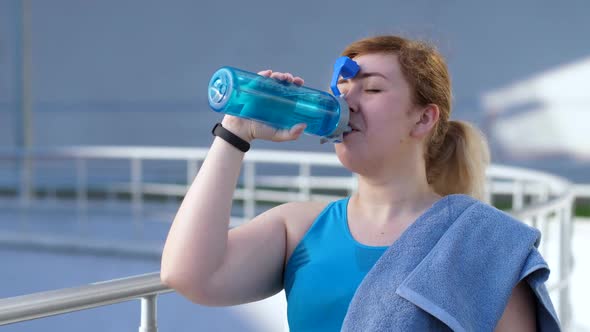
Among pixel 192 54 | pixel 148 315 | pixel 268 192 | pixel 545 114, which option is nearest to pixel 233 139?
pixel 148 315

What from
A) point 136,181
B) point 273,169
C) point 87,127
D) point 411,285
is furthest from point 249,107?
point 87,127

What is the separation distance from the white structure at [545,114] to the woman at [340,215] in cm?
890

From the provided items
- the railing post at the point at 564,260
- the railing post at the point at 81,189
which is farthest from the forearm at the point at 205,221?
the railing post at the point at 81,189

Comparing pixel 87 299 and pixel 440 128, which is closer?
pixel 87 299

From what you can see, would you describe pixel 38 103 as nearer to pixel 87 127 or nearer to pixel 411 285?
pixel 87 127

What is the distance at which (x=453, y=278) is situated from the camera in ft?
3.63

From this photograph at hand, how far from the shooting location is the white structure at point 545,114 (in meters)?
9.72

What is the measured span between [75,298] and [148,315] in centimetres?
16

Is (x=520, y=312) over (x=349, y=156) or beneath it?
beneath

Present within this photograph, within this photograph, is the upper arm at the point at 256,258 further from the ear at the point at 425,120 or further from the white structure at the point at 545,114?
the white structure at the point at 545,114

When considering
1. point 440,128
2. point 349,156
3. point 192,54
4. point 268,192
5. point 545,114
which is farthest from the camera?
point 192,54

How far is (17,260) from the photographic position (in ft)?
18.9

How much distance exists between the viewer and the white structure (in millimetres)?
9719

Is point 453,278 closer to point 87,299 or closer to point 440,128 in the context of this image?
point 440,128
